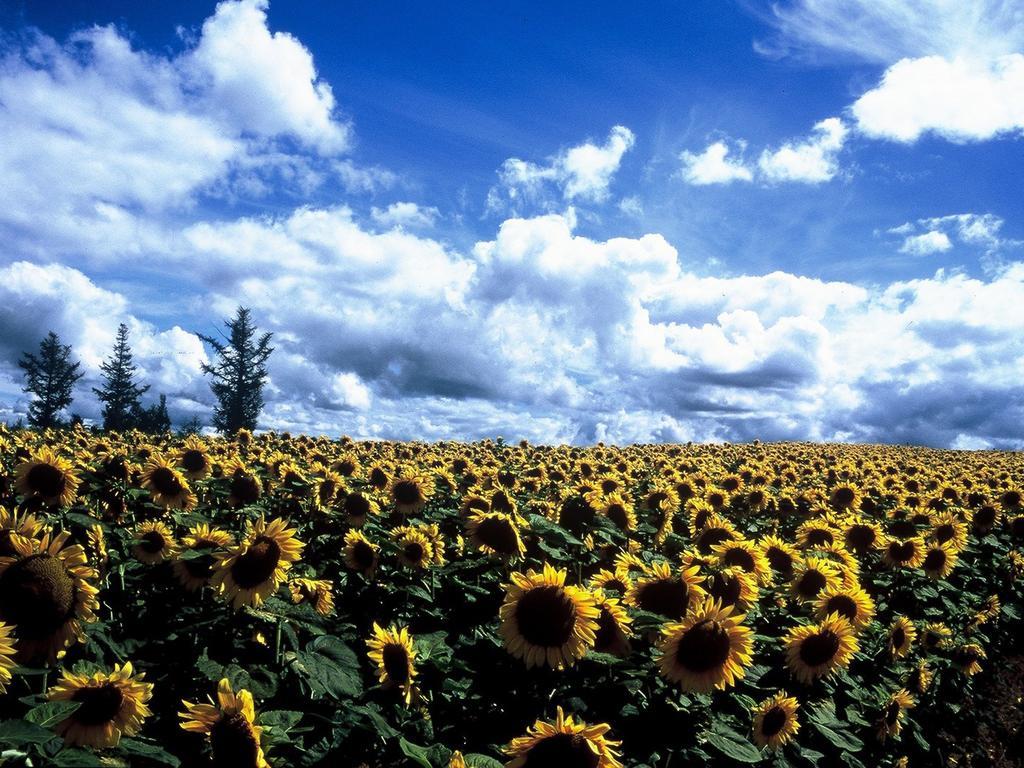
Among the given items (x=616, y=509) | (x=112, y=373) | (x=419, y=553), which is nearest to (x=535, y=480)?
(x=616, y=509)

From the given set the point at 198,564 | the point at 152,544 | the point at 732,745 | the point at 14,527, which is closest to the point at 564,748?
the point at 732,745

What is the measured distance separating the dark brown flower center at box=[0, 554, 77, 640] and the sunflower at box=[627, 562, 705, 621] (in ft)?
12.6

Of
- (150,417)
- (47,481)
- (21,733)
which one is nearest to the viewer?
(21,733)

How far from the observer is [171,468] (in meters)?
7.75

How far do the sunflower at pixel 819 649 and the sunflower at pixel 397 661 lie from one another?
346 centimetres

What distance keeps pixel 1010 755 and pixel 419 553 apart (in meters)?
8.45

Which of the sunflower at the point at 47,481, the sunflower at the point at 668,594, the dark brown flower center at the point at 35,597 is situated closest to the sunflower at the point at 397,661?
the sunflower at the point at 668,594

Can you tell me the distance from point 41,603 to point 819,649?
5.92m

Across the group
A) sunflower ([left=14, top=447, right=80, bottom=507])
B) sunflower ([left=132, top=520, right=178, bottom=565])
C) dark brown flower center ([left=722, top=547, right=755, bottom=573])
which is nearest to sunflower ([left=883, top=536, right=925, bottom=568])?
dark brown flower center ([left=722, top=547, right=755, bottom=573])

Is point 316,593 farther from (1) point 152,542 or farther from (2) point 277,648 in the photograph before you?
(1) point 152,542

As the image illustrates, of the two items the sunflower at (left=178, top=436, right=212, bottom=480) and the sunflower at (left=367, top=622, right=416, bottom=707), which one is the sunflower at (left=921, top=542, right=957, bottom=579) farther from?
the sunflower at (left=178, top=436, right=212, bottom=480)

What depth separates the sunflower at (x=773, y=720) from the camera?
4.84 metres

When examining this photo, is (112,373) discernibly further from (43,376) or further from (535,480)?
(535,480)

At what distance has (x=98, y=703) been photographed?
324 cm
